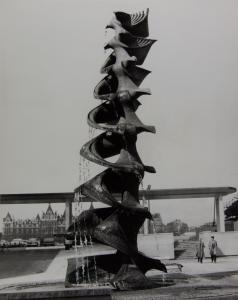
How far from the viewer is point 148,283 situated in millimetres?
10852

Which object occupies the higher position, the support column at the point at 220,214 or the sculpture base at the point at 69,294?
the support column at the point at 220,214

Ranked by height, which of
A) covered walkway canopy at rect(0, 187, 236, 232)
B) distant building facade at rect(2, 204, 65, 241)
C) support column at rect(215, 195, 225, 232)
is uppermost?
covered walkway canopy at rect(0, 187, 236, 232)

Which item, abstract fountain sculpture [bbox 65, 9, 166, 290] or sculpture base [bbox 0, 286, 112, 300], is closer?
sculpture base [bbox 0, 286, 112, 300]

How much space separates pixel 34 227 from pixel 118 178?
11372cm

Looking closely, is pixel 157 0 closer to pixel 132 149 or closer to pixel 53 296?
pixel 132 149

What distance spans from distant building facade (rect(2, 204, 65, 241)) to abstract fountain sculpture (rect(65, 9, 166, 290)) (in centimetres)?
10625

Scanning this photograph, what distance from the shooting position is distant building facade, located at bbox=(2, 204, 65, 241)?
11719cm

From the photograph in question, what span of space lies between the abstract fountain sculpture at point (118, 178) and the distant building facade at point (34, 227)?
106 metres

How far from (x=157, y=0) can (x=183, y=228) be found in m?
96.9

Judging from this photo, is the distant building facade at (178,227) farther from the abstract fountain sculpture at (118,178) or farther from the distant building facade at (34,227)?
the abstract fountain sculpture at (118,178)

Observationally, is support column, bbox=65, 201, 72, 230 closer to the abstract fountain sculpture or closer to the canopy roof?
the canopy roof

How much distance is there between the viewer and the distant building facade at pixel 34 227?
117188mm

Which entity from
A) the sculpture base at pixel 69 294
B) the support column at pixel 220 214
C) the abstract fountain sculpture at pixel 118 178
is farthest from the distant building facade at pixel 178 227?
the sculpture base at pixel 69 294

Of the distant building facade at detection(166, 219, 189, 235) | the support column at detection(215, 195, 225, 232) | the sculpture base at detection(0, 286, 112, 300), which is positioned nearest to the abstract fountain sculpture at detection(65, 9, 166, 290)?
the sculpture base at detection(0, 286, 112, 300)
